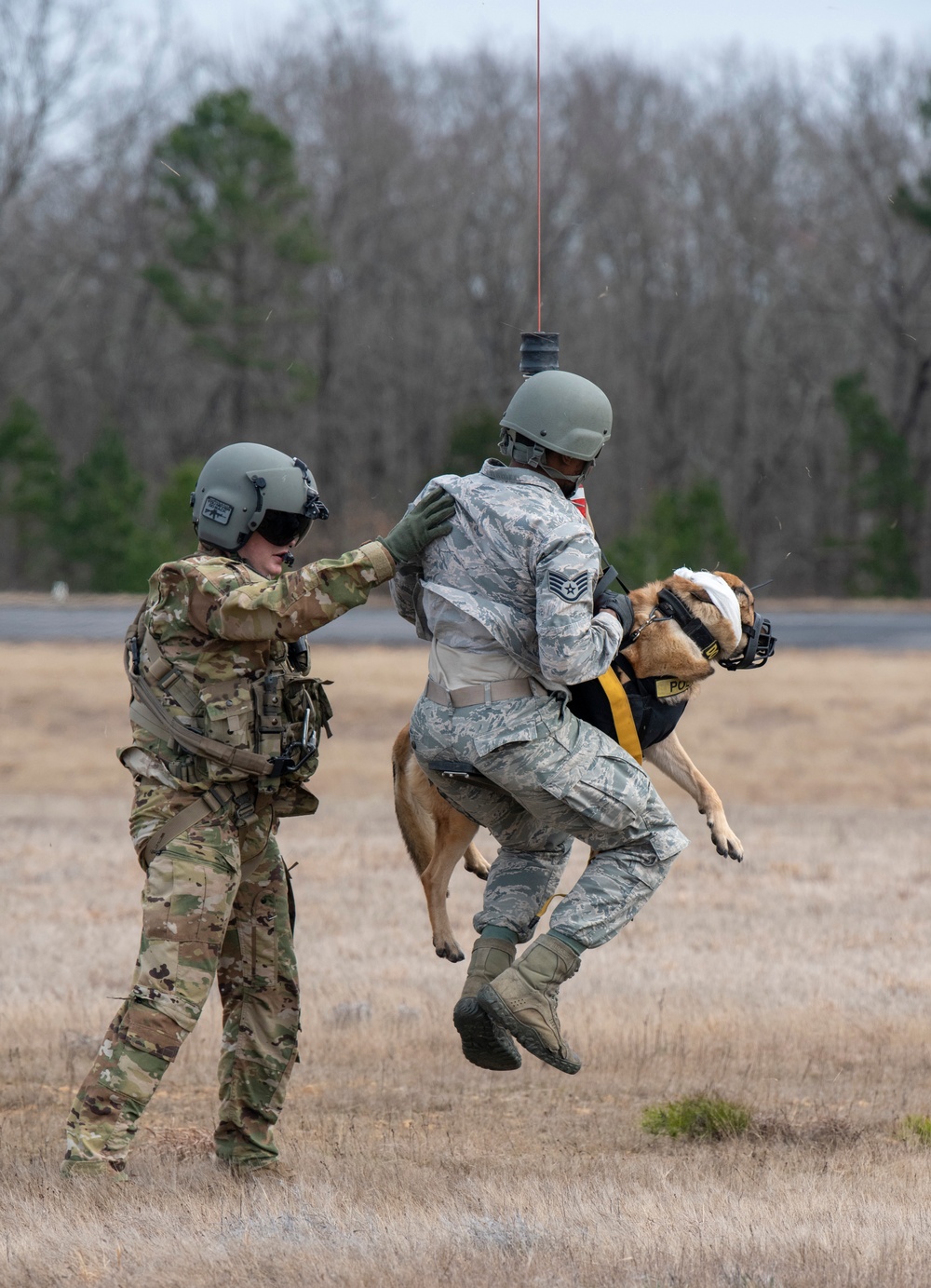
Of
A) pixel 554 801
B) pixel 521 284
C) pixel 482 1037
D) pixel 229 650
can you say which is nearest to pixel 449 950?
pixel 482 1037

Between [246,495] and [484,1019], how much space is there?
203cm

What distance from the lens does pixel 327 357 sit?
46344 millimetres

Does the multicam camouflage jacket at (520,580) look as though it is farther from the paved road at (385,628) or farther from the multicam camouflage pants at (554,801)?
the paved road at (385,628)

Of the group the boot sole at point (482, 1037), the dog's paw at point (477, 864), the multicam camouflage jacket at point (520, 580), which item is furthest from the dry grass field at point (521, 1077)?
the multicam camouflage jacket at point (520, 580)

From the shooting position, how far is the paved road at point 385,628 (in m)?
25.8

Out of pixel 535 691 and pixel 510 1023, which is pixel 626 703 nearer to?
pixel 535 691

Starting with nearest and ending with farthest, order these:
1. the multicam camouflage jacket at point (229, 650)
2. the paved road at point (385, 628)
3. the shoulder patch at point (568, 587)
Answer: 1. the shoulder patch at point (568, 587)
2. the multicam camouflage jacket at point (229, 650)
3. the paved road at point (385, 628)

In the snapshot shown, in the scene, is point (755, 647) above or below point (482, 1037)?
above

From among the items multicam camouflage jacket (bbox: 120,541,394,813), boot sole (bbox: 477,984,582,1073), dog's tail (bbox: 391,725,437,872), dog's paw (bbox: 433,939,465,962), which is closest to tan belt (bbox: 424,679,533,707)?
multicam camouflage jacket (bbox: 120,541,394,813)

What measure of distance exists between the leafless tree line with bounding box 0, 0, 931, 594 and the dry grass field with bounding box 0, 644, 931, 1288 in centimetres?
2773

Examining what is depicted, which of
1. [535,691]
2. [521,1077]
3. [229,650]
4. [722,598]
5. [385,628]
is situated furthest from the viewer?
[385,628]

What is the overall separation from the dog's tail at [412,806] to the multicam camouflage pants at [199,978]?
538mm

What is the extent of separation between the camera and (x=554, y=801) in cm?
551

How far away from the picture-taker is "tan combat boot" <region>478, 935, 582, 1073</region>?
5.34 m
